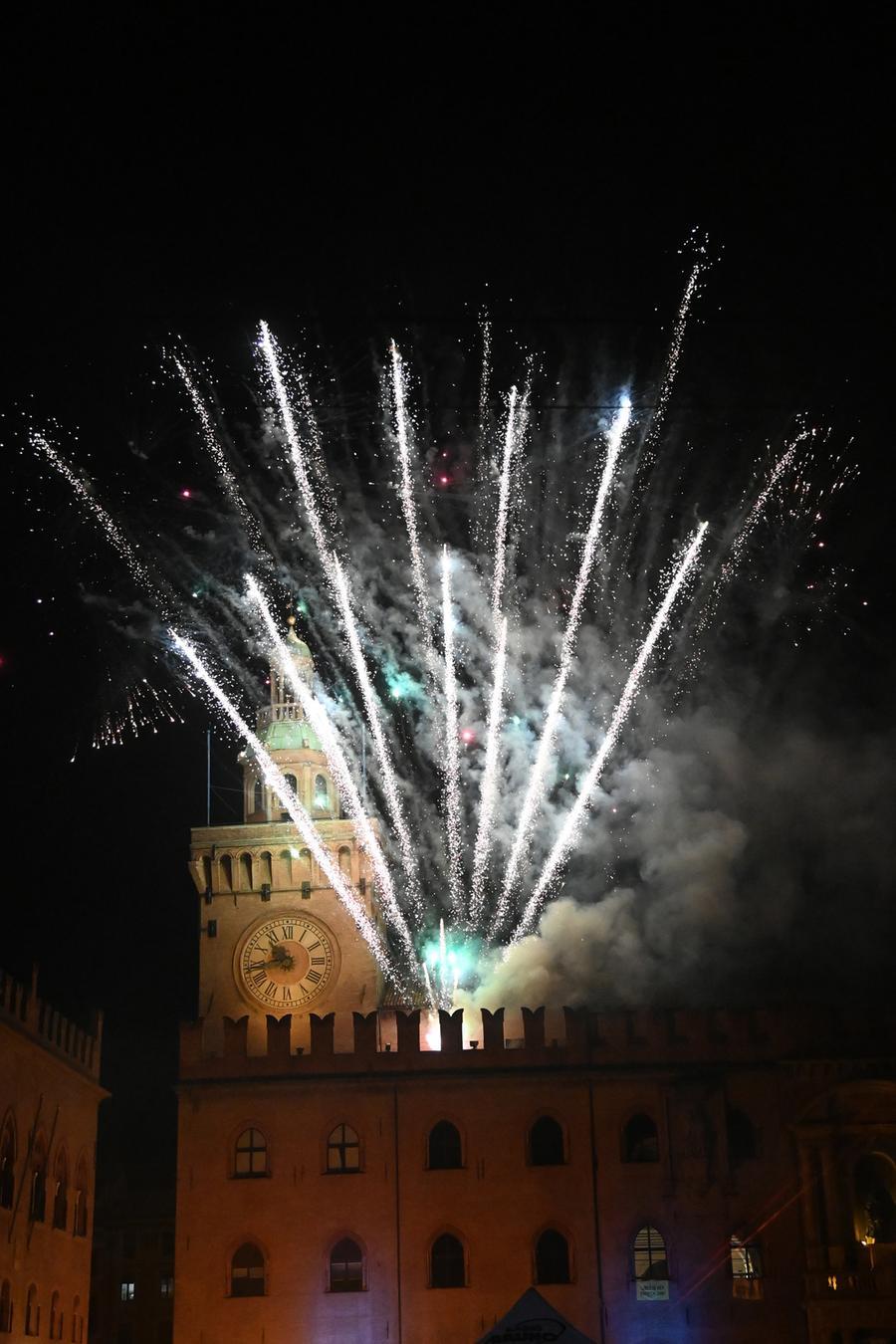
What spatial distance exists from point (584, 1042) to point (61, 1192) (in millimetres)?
15693

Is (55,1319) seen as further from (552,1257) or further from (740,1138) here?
(740,1138)

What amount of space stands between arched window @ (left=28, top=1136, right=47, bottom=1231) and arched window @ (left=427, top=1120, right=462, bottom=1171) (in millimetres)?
10530

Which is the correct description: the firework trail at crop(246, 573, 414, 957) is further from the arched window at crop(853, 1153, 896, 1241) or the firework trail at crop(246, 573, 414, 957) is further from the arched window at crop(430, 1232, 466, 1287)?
the arched window at crop(853, 1153, 896, 1241)

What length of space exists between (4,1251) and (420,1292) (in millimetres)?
10492

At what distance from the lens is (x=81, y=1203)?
49094mm

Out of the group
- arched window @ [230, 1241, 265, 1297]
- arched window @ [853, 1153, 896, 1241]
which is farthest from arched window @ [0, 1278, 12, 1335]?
arched window @ [853, 1153, 896, 1241]

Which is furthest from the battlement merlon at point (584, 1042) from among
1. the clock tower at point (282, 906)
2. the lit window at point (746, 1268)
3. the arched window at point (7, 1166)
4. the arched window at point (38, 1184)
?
the clock tower at point (282, 906)

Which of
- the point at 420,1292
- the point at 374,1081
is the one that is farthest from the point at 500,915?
the point at 420,1292

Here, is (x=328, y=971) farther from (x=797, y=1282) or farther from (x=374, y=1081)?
(x=797, y=1282)

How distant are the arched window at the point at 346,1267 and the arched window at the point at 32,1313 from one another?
26.2ft

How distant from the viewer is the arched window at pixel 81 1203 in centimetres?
4841

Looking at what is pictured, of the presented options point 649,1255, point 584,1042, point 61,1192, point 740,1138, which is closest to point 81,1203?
point 61,1192

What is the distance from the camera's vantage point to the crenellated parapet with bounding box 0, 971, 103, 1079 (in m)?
41.1

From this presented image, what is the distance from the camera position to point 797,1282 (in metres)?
41.2
